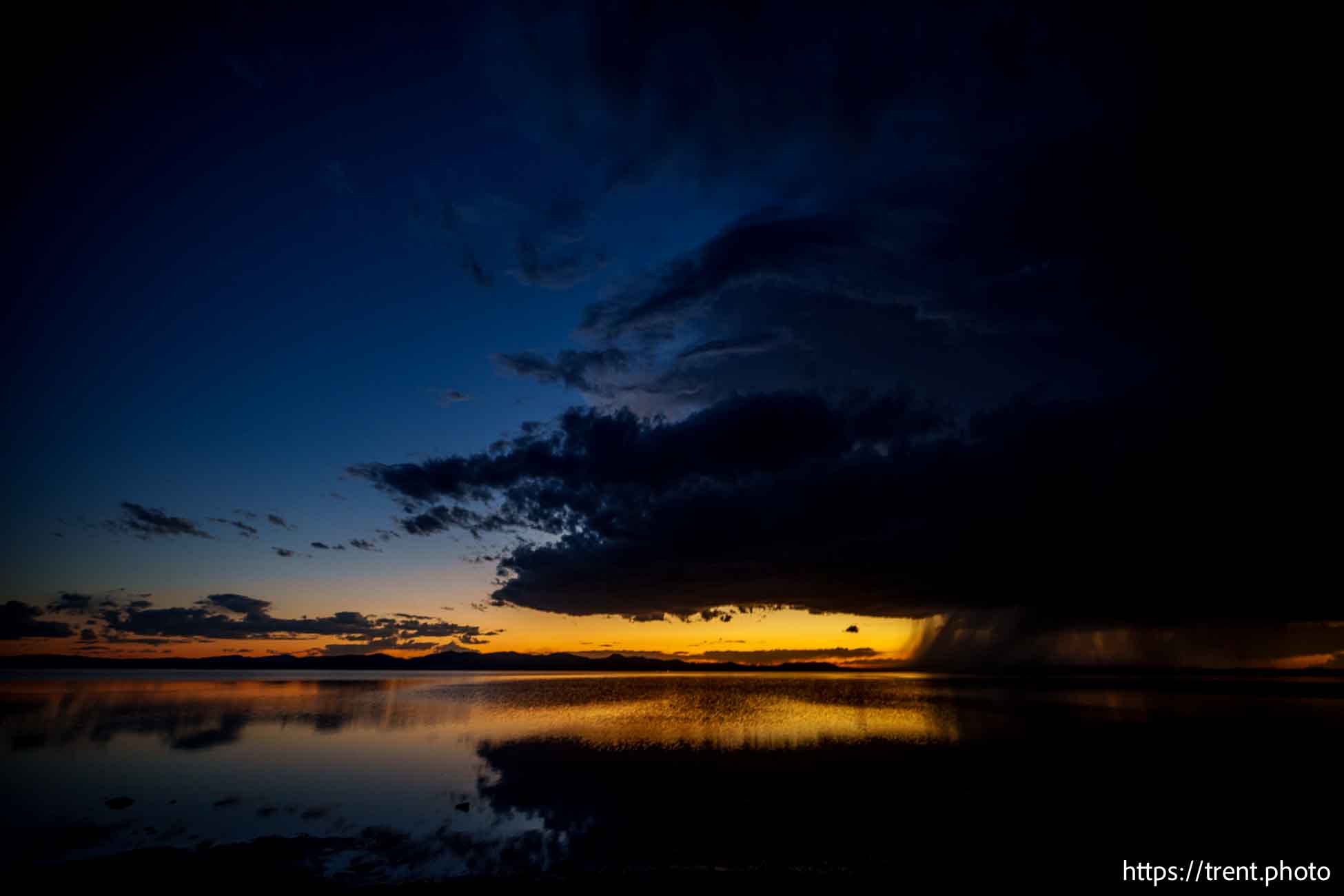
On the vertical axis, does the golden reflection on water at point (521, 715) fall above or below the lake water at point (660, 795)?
below

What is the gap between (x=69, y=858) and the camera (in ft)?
69.7

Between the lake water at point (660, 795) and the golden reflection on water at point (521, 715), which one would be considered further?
the golden reflection on water at point (521, 715)

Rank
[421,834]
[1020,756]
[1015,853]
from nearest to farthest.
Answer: [1015,853] → [421,834] → [1020,756]

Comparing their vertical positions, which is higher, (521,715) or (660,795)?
(660,795)

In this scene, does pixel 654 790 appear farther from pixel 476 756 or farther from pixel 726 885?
pixel 476 756

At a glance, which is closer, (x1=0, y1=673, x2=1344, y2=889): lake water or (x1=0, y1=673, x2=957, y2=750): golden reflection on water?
(x1=0, y1=673, x2=1344, y2=889): lake water

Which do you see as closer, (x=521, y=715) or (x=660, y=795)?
(x=660, y=795)

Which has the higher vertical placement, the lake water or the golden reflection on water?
the lake water

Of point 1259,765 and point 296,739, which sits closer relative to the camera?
point 1259,765

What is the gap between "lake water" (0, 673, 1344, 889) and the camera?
2217 centimetres

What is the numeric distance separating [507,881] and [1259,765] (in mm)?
47226

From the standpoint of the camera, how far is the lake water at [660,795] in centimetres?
2217

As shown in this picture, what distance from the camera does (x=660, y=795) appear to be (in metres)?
30.9

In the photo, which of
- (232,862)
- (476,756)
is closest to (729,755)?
(476,756)
